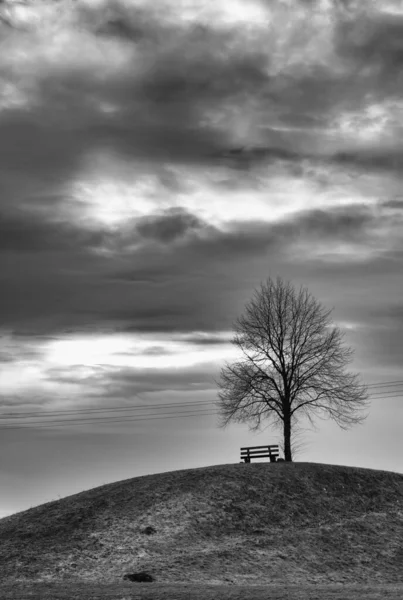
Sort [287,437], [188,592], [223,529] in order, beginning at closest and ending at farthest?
[188,592]
[223,529]
[287,437]

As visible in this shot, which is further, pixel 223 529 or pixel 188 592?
pixel 223 529

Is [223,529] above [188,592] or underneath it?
above

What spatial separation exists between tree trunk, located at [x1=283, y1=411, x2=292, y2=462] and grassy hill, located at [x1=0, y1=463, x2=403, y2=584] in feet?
11.0

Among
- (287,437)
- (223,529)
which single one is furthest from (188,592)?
(287,437)

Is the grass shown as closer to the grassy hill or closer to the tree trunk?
the grassy hill

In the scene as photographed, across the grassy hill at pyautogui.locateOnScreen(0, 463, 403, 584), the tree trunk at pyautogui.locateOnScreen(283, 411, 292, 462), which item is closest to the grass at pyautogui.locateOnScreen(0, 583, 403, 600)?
the grassy hill at pyautogui.locateOnScreen(0, 463, 403, 584)

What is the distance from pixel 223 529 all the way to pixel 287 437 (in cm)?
1566

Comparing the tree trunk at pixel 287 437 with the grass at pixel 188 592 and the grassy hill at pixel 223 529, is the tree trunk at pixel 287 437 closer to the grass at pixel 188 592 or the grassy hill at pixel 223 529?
the grassy hill at pixel 223 529

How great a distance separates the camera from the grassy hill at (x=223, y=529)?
3300 cm

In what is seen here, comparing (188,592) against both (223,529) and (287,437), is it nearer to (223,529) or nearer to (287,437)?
(223,529)

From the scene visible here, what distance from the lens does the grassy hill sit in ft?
108

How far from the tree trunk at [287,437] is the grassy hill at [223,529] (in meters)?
3.35

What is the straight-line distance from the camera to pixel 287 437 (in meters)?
52.4

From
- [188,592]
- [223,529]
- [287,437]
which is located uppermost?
[287,437]
